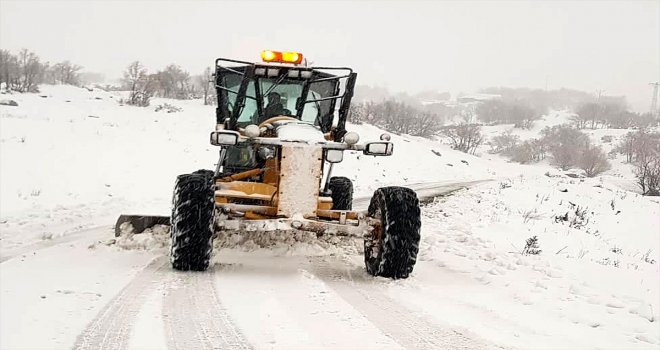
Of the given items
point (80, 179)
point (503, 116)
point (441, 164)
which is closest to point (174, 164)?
point (80, 179)

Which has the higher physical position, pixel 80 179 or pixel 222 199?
pixel 222 199

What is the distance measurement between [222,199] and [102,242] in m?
1.64

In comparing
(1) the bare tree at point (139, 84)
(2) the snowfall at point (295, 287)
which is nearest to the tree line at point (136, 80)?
(1) the bare tree at point (139, 84)

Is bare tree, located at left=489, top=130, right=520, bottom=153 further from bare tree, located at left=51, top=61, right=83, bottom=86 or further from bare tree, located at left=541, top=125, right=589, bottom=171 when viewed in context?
bare tree, located at left=51, top=61, right=83, bottom=86

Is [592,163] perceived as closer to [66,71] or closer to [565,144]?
[565,144]

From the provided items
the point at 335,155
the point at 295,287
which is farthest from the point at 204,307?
the point at 335,155

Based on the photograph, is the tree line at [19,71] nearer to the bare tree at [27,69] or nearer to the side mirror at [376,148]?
the bare tree at [27,69]

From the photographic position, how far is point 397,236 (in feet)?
17.4

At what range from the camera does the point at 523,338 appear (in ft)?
12.5

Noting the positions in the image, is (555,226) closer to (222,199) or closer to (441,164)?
(222,199)

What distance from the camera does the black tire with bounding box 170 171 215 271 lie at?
16.0 feet

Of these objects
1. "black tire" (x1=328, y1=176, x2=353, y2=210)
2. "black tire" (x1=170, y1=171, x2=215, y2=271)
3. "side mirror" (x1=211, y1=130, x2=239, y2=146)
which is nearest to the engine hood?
"side mirror" (x1=211, y1=130, x2=239, y2=146)

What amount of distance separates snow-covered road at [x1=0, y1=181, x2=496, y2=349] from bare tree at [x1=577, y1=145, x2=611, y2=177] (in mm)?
49055

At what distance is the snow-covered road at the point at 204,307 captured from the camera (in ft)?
11.1
